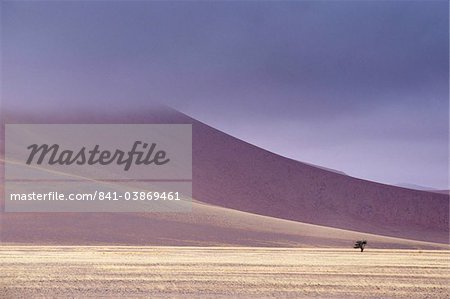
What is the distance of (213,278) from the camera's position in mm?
17469

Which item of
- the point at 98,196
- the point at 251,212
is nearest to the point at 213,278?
the point at 98,196

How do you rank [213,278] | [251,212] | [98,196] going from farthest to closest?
[251,212] → [98,196] → [213,278]

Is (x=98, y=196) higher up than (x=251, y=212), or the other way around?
(x=98, y=196)

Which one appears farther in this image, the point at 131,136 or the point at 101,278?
the point at 131,136

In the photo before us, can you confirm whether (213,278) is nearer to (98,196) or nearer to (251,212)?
(98,196)

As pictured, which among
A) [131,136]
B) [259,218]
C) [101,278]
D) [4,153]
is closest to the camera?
[101,278]

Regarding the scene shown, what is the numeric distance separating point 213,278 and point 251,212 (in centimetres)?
5698

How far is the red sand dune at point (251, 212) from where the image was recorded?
44156 millimetres

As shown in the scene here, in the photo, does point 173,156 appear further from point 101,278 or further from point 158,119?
point 101,278

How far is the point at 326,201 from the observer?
83125mm

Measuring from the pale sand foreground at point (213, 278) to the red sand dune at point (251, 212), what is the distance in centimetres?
2026

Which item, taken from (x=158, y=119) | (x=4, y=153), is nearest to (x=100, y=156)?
(x=4, y=153)

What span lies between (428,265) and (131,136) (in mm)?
67455

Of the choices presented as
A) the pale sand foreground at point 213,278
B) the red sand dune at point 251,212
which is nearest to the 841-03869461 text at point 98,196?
the red sand dune at point 251,212
